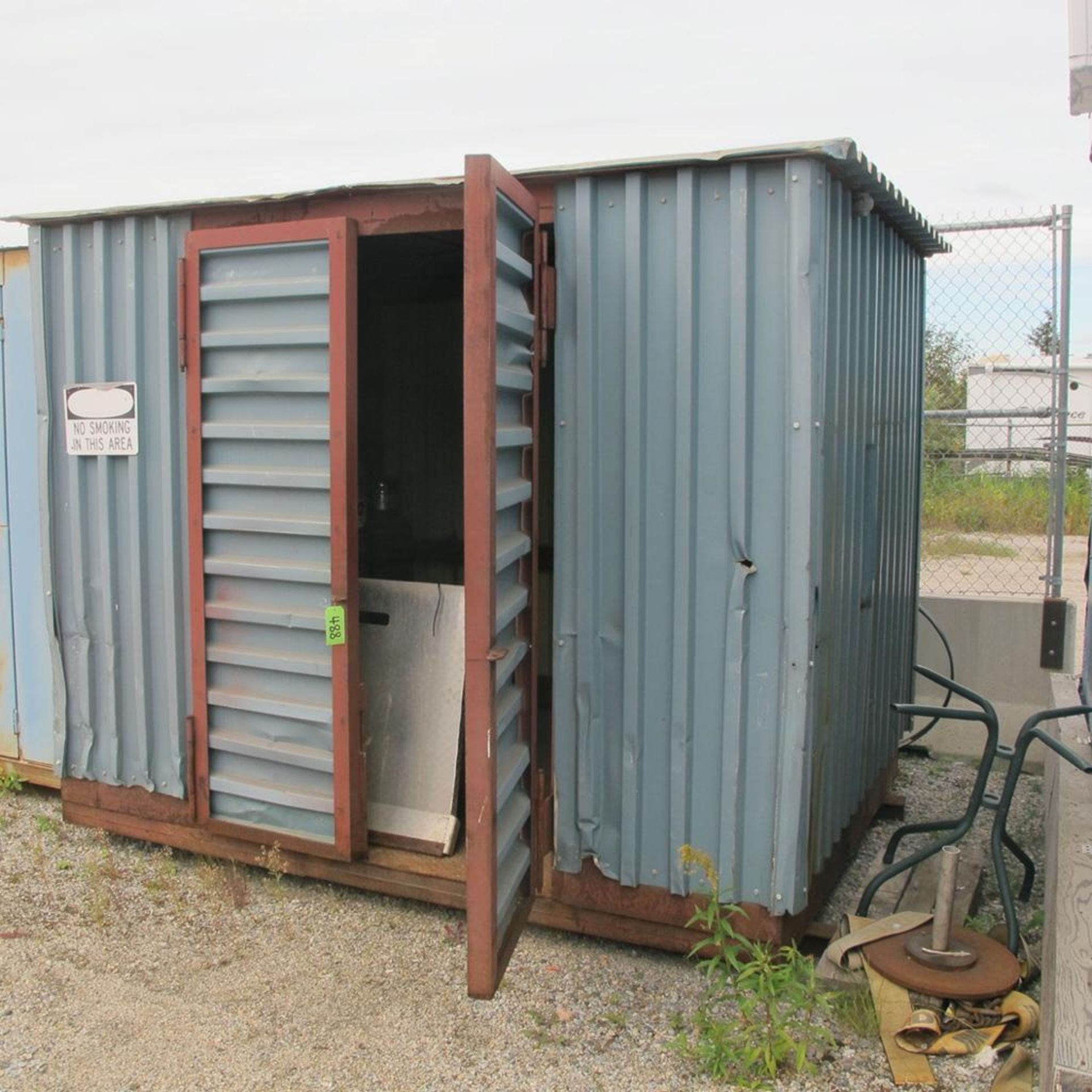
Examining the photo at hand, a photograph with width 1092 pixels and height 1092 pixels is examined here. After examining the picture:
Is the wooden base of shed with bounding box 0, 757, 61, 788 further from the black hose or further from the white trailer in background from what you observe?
the white trailer in background

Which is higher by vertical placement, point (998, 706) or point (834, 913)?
point (998, 706)

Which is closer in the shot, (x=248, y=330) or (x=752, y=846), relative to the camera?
(x=752, y=846)

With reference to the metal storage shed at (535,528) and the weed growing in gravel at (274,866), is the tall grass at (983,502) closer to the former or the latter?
the metal storage shed at (535,528)

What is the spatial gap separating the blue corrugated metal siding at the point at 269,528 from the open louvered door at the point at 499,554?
86 cm

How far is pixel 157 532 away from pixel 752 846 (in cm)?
265

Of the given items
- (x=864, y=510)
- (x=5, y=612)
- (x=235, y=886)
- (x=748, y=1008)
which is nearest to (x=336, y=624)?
(x=235, y=886)

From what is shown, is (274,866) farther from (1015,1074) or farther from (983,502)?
(983,502)

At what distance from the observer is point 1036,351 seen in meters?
8.50

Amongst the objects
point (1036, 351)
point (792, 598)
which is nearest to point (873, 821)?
point (792, 598)

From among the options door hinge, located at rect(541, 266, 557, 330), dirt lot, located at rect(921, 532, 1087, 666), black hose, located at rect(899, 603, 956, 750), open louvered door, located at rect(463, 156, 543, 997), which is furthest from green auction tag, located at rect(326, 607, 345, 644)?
dirt lot, located at rect(921, 532, 1087, 666)

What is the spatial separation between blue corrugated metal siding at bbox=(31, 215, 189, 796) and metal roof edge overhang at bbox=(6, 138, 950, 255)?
7 cm

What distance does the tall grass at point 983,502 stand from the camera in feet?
30.4

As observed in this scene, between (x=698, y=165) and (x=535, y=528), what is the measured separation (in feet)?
4.18

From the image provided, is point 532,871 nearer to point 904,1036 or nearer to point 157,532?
point 904,1036
